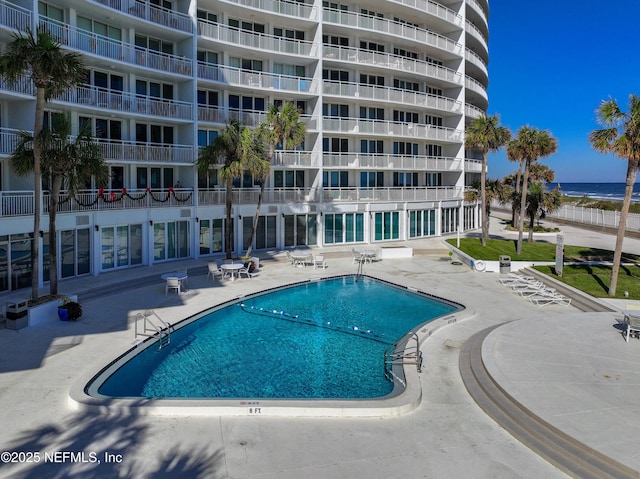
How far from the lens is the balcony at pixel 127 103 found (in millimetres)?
24359

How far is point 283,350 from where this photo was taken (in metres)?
14.9

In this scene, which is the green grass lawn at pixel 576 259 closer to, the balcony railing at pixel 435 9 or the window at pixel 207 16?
the balcony railing at pixel 435 9

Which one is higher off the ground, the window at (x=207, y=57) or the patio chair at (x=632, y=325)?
the window at (x=207, y=57)

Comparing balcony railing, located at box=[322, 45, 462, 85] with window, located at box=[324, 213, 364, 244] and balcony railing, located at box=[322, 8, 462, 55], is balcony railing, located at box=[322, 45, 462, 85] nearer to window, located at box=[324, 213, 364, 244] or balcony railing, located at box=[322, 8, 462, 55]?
balcony railing, located at box=[322, 8, 462, 55]

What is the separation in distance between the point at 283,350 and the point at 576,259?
2125 cm

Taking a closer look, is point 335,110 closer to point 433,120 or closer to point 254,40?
point 254,40

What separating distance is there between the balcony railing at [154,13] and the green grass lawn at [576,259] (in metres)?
22.1

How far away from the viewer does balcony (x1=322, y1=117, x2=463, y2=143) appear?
118ft

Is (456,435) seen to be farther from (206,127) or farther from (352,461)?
(206,127)

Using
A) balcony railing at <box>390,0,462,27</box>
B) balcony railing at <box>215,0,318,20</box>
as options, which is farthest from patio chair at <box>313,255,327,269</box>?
balcony railing at <box>390,0,462,27</box>

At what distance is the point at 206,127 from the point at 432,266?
16518 mm

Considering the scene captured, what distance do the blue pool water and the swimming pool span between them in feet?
0.08

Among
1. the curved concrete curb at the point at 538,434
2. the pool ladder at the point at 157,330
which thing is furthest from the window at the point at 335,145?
the curved concrete curb at the point at 538,434

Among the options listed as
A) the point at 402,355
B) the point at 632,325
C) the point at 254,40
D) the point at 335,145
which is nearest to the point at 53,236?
the point at 402,355
